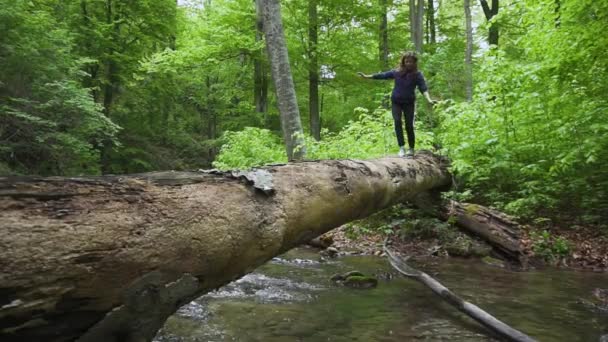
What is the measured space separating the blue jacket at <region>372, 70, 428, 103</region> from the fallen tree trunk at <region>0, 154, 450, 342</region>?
4.90 m

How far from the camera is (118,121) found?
19.3m

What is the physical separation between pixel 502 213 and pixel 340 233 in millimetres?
3207

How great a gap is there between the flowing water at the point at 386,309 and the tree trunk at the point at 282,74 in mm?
4647

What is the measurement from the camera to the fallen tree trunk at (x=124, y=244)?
1646 millimetres

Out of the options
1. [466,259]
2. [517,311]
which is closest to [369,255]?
[466,259]

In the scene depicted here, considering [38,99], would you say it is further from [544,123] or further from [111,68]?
[544,123]

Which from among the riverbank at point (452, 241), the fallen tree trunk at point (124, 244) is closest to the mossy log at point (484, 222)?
the riverbank at point (452, 241)

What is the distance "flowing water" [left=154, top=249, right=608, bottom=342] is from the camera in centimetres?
381

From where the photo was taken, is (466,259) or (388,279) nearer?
(388,279)

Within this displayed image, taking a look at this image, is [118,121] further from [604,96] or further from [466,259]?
[604,96]

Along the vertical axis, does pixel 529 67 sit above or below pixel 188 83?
below

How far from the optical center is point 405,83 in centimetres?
741

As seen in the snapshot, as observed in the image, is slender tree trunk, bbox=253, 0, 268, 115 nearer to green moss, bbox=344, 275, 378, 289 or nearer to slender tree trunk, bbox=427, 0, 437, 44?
slender tree trunk, bbox=427, 0, 437, 44

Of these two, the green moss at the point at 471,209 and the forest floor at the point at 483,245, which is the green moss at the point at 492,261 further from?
the green moss at the point at 471,209
